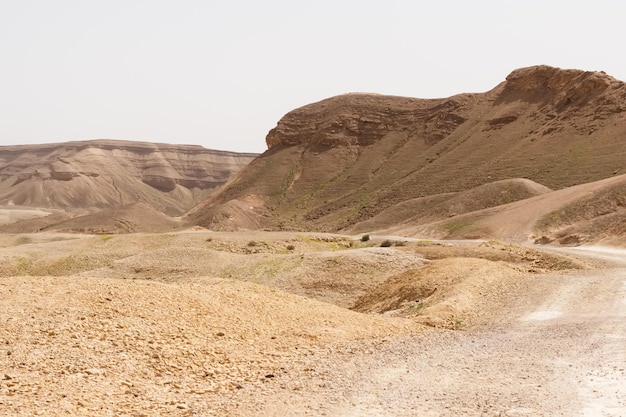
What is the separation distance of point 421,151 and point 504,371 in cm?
8198

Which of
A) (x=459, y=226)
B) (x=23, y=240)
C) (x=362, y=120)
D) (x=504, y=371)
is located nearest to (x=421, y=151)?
(x=362, y=120)

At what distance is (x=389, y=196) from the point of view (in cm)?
7550

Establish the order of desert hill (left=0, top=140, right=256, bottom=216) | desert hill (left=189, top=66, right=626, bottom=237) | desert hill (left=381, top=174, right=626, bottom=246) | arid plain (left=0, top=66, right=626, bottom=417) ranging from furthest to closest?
1. desert hill (left=0, top=140, right=256, bottom=216)
2. desert hill (left=189, top=66, right=626, bottom=237)
3. desert hill (left=381, top=174, right=626, bottom=246)
4. arid plain (left=0, top=66, right=626, bottom=417)

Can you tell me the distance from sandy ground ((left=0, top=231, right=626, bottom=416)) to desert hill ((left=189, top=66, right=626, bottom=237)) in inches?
1866

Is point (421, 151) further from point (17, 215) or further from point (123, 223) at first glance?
point (17, 215)

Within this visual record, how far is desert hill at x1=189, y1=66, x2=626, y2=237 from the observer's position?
66688 millimetres

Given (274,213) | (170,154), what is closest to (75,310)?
(274,213)

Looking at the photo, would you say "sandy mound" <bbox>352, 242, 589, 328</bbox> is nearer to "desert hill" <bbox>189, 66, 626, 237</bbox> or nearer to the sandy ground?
the sandy ground

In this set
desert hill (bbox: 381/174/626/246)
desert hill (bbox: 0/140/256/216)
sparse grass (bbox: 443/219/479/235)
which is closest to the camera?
desert hill (bbox: 381/174/626/246)

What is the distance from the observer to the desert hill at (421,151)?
66.7 metres

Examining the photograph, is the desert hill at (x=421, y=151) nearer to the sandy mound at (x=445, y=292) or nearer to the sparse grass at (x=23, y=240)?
the sparse grass at (x=23, y=240)

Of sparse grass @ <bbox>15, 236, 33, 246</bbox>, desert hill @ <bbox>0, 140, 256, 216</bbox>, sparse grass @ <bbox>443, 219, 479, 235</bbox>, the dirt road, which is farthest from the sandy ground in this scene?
desert hill @ <bbox>0, 140, 256, 216</bbox>

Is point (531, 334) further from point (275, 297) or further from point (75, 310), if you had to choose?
point (75, 310)

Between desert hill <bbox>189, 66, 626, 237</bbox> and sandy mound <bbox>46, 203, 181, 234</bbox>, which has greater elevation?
desert hill <bbox>189, 66, 626, 237</bbox>
